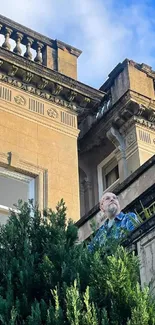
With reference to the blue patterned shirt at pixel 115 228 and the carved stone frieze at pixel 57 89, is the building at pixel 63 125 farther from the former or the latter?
the blue patterned shirt at pixel 115 228

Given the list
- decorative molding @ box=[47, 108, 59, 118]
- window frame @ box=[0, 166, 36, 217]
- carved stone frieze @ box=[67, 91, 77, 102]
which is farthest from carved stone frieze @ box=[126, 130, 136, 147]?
window frame @ box=[0, 166, 36, 217]

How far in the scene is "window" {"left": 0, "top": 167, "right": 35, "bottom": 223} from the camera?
14367 mm

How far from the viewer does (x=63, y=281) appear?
20.5ft

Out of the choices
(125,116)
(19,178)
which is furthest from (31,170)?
(125,116)

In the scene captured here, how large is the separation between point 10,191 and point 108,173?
4.35 meters

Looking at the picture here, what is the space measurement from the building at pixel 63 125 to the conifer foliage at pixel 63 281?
4.85 meters

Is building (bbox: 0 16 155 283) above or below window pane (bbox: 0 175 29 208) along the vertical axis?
above

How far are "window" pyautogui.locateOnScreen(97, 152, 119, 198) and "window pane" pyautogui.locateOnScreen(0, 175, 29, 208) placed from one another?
3597mm

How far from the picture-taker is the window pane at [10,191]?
47.1ft

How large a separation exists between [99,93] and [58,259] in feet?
34.3

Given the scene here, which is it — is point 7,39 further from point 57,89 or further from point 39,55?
point 57,89

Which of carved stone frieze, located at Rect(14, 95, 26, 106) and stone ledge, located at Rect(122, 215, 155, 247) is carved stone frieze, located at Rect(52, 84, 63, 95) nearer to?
carved stone frieze, located at Rect(14, 95, 26, 106)

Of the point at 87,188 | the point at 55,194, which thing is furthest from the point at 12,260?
the point at 87,188

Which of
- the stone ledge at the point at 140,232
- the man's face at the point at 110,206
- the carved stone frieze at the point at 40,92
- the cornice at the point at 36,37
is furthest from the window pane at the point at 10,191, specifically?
the stone ledge at the point at 140,232
